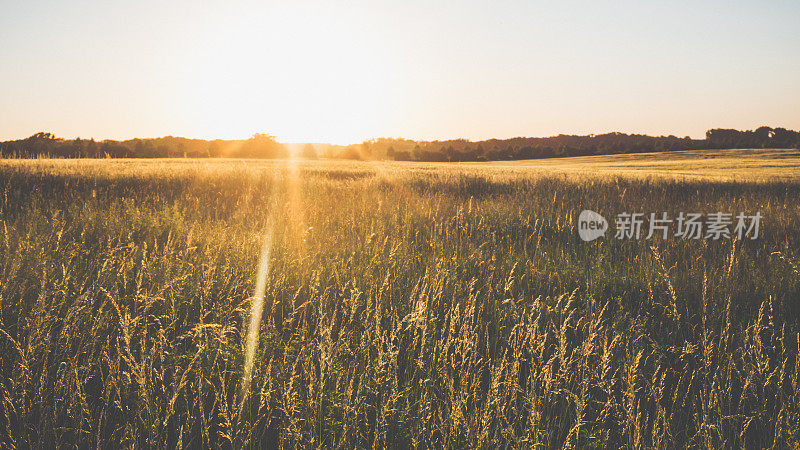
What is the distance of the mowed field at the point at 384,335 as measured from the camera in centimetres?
162

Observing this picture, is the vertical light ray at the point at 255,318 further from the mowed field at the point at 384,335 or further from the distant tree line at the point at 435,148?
the distant tree line at the point at 435,148

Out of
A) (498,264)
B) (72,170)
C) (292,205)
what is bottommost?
(498,264)

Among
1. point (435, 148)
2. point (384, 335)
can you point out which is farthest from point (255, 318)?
point (435, 148)

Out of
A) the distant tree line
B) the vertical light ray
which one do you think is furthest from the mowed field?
the distant tree line

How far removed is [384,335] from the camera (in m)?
1.78

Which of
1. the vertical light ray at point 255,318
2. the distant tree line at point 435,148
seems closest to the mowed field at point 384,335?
the vertical light ray at point 255,318

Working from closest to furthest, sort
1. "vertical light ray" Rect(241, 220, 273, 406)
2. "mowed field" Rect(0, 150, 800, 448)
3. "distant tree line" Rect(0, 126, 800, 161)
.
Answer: "mowed field" Rect(0, 150, 800, 448), "vertical light ray" Rect(241, 220, 273, 406), "distant tree line" Rect(0, 126, 800, 161)

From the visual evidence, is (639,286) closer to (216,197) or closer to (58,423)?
(58,423)

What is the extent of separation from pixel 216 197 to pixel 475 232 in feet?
18.5

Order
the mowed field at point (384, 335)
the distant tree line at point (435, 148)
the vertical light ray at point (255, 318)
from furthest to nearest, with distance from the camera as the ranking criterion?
the distant tree line at point (435, 148) → the vertical light ray at point (255, 318) → the mowed field at point (384, 335)

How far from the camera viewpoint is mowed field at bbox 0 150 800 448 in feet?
5.32

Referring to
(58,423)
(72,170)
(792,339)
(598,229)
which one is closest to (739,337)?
(792,339)

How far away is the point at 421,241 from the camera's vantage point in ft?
15.5

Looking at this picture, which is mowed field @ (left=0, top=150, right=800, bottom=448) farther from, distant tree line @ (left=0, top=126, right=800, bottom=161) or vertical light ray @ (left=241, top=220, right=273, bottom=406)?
distant tree line @ (left=0, top=126, right=800, bottom=161)
